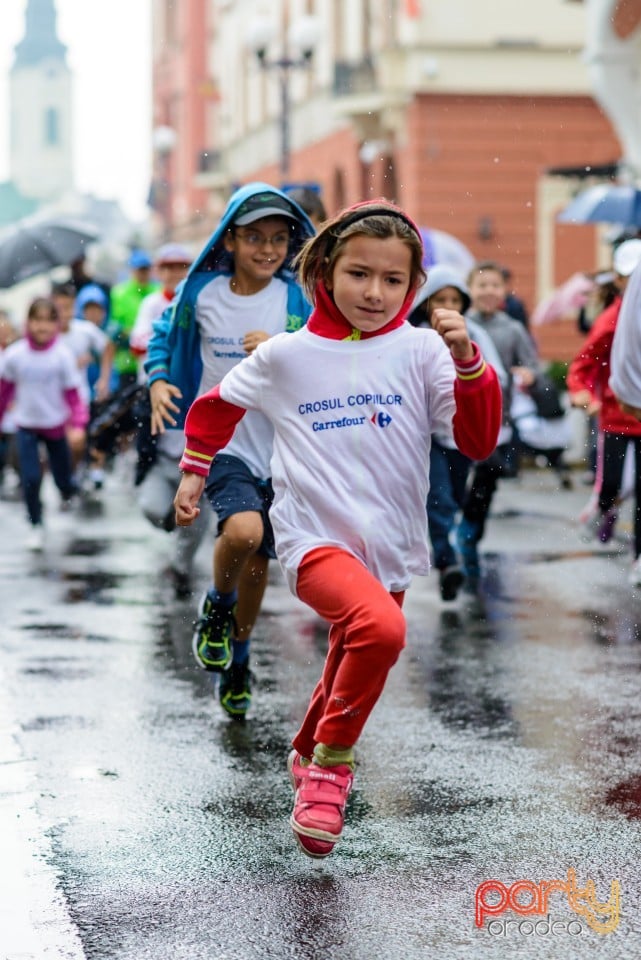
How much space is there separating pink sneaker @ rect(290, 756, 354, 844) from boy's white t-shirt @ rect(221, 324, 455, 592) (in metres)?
0.51

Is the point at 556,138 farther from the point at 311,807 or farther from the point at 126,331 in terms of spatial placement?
the point at 311,807

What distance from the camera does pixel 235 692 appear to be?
22.9 feet

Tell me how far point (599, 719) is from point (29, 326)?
800cm

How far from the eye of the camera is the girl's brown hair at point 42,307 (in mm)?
13984

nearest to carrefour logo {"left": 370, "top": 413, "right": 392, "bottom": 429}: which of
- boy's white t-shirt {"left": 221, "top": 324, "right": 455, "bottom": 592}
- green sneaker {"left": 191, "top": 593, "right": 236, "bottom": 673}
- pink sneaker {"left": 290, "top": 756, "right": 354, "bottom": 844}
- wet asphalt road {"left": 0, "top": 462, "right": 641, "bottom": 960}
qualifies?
boy's white t-shirt {"left": 221, "top": 324, "right": 455, "bottom": 592}

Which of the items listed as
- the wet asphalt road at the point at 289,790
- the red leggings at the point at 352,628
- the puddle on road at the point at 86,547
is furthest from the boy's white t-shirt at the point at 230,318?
the puddle on road at the point at 86,547

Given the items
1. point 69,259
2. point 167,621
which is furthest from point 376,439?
point 69,259

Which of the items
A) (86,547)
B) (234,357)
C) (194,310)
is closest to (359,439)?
(234,357)

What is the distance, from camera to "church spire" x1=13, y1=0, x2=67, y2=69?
17875cm

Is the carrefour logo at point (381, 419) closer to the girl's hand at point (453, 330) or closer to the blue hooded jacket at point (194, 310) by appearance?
the girl's hand at point (453, 330)

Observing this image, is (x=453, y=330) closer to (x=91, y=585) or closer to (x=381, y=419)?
(x=381, y=419)

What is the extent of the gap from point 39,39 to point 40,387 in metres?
171

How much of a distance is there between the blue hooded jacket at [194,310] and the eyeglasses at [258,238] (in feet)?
0.20

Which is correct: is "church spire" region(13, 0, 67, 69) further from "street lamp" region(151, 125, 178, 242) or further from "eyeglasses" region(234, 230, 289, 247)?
"eyeglasses" region(234, 230, 289, 247)
